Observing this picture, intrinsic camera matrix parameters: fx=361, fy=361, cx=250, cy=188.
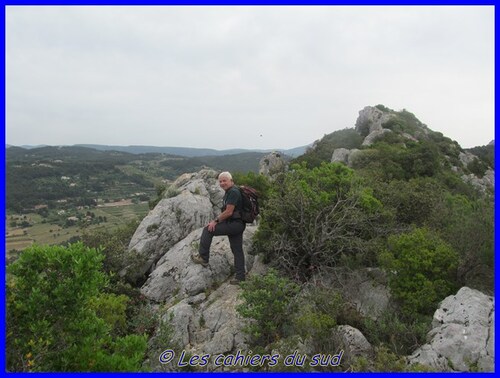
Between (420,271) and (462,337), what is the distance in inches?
77.9

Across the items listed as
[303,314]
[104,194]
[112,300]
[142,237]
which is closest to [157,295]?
[112,300]

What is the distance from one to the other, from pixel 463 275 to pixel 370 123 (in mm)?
35561

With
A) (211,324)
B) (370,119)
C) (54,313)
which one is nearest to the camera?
(54,313)

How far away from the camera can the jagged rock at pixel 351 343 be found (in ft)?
21.6

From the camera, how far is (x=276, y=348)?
6344 millimetres

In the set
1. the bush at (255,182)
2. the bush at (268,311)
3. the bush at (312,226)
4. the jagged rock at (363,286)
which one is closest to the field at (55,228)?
the bush at (255,182)

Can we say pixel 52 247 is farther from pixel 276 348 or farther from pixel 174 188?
pixel 174 188

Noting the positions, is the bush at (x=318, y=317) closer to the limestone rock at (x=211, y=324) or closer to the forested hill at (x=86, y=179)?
the limestone rock at (x=211, y=324)

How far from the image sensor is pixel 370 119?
42000 mm

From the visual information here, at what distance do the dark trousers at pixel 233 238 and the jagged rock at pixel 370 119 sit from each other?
32.3m

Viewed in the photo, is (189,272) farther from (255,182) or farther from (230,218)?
(255,182)

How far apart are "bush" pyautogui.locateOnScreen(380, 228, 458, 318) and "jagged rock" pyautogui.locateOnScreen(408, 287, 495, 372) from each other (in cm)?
66

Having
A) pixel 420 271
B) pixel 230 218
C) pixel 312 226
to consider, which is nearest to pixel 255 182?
pixel 312 226

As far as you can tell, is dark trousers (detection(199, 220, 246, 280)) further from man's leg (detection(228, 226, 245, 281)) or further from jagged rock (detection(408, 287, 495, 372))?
jagged rock (detection(408, 287, 495, 372))
